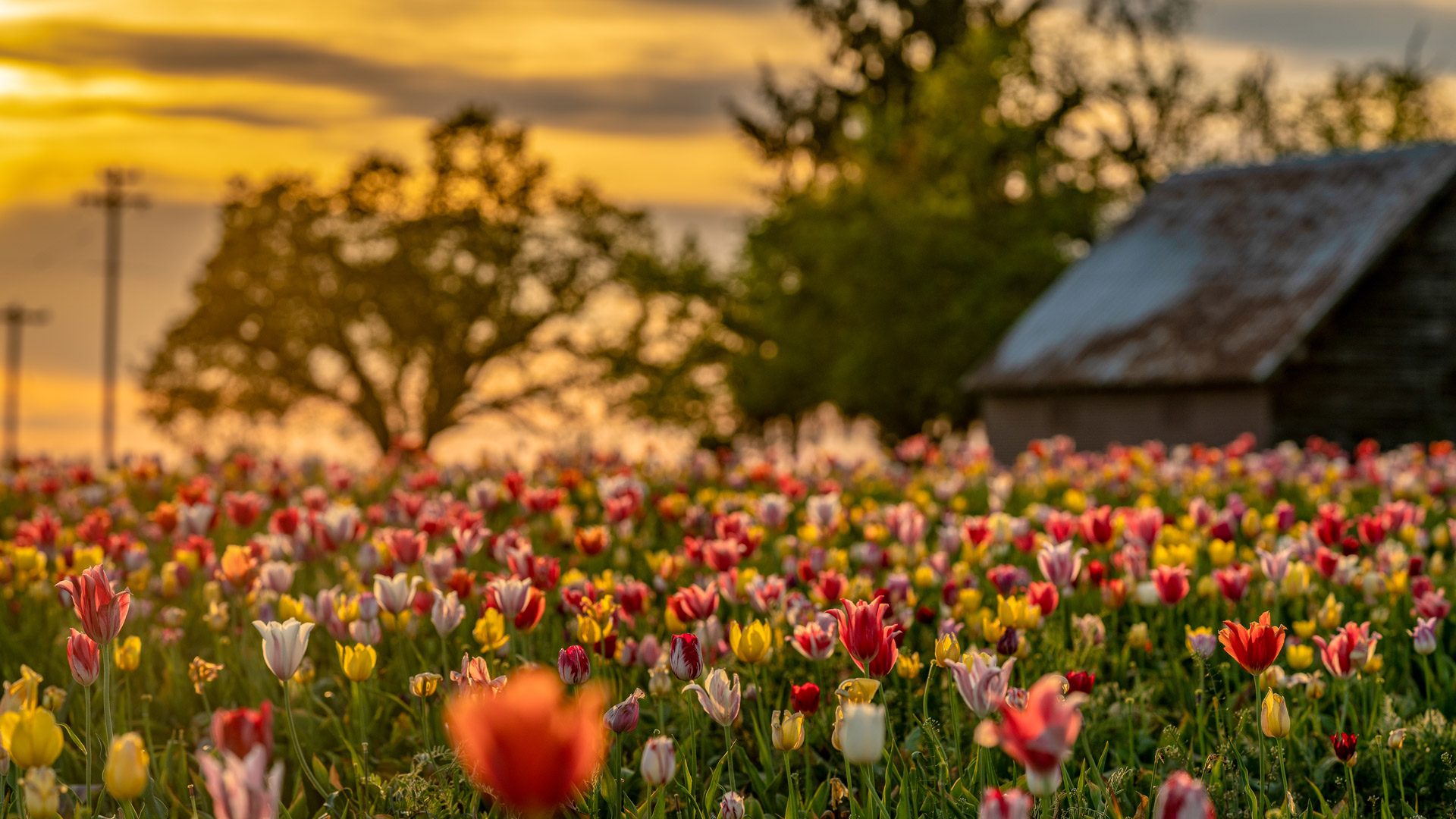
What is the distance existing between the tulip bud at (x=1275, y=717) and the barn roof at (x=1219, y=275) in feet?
78.6

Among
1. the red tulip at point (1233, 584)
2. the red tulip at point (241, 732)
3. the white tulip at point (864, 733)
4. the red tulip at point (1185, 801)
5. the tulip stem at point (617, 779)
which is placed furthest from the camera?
the red tulip at point (1233, 584)

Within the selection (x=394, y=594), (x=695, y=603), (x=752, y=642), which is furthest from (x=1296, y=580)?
(x=394, y=594)

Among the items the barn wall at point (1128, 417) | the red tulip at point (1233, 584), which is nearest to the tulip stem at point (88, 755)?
the red tulip at point (1233, 584)

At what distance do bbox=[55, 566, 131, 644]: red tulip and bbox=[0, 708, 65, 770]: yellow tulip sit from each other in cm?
51

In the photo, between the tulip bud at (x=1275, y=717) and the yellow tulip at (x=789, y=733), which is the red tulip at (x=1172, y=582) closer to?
the tulip bud at (x=1275, y=717)

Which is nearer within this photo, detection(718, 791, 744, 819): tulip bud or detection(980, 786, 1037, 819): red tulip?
detection(980, 786, 1037, 819): red tulip

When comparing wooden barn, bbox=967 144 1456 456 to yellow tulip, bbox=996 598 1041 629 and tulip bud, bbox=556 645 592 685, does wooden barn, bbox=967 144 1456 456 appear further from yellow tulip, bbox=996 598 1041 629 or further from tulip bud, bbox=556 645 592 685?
tulip bud, bbox=556 645 592 685

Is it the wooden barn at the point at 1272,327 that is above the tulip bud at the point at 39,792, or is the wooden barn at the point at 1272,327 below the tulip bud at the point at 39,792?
above

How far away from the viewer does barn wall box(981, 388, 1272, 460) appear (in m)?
28.2

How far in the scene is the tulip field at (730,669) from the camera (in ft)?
12.0

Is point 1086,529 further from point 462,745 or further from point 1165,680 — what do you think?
point 462,745

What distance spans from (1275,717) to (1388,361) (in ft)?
90.1

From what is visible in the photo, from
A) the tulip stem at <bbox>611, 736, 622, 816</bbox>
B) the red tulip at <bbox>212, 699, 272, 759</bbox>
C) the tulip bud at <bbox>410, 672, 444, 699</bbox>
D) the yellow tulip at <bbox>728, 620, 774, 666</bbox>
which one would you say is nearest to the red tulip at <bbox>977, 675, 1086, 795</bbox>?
the red tulip at <bbox>212, 699, 272, 759</bbox>

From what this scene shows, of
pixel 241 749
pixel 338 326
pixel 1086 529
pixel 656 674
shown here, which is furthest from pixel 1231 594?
pixel 338 326
